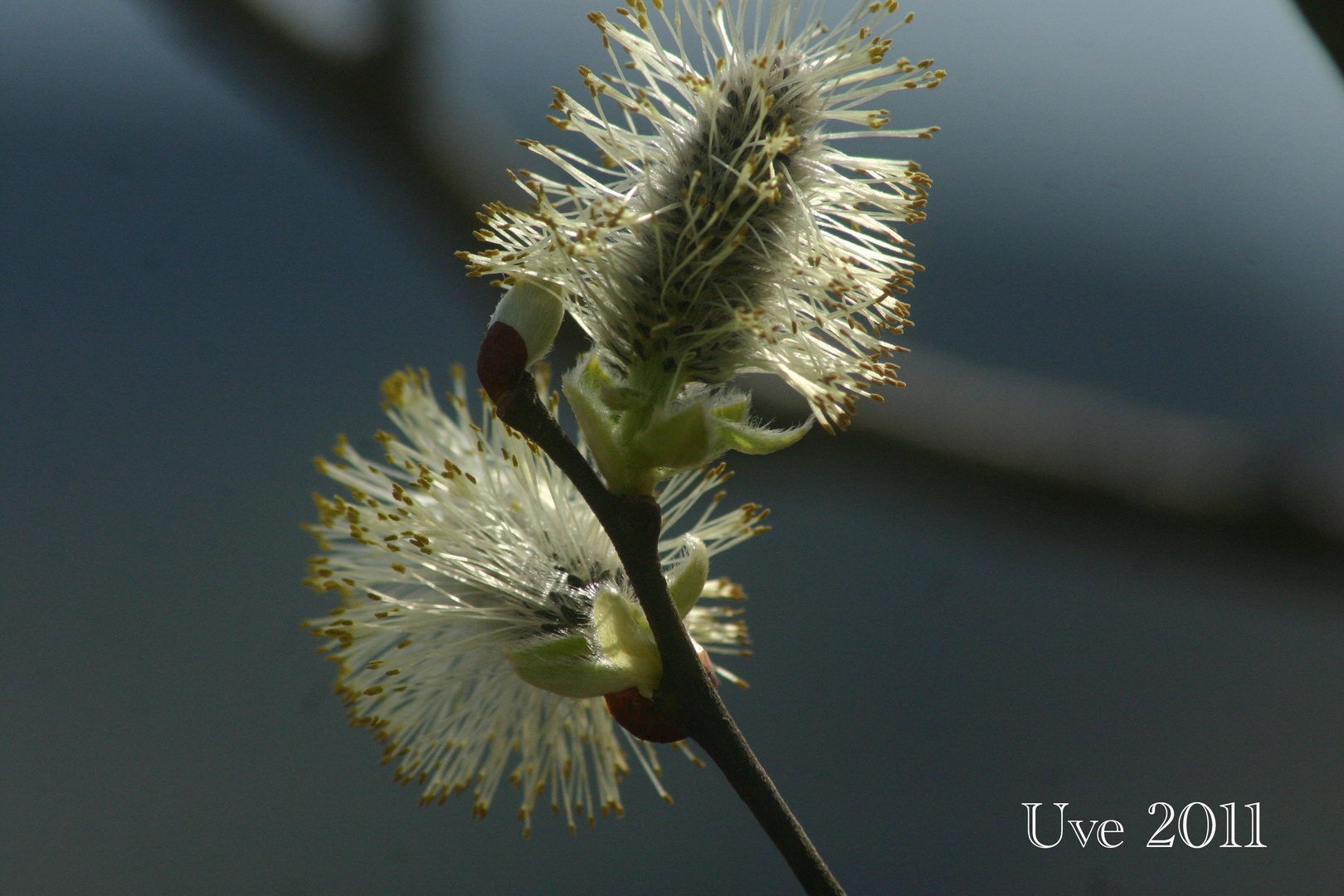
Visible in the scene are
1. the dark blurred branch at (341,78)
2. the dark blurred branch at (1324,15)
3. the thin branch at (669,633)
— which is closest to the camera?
the thin branch at (669,633)

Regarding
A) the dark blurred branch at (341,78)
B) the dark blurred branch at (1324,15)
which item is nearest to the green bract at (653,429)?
the dark blurred branch at (1324,15)

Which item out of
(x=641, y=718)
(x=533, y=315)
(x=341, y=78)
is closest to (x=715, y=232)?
(x=533, y=315)

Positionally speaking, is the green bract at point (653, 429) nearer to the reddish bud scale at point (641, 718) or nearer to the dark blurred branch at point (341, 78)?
the reddish bud scale at point (641, 718)

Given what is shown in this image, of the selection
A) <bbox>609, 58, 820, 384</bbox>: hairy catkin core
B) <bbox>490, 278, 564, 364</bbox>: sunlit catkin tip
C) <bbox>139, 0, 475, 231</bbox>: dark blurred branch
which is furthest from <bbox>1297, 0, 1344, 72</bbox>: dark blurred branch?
<bbox>139, 0, 475, 231</bbox>: dark blurred branch

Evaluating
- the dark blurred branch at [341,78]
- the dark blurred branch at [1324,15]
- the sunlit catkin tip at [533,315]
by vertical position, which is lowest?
the sunlit catkin tip at [533,315]

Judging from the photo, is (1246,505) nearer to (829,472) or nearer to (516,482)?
(829,472)

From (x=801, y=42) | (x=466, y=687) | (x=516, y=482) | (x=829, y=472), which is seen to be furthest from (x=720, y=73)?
(x=829, y=472)

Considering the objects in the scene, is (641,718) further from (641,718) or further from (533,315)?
(533,315)
